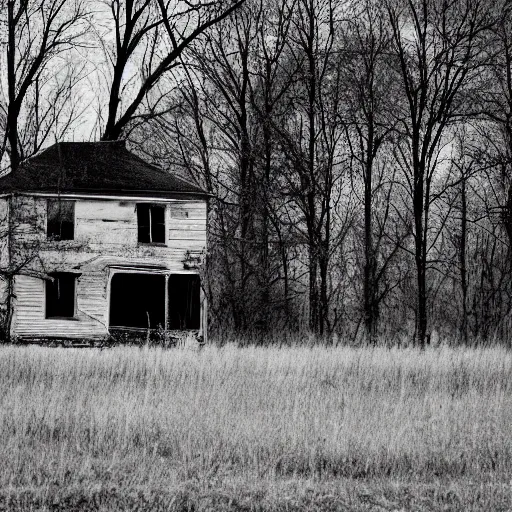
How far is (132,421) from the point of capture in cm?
1026

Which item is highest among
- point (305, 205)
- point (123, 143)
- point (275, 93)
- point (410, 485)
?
point (275, 93)

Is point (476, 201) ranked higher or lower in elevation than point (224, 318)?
higher

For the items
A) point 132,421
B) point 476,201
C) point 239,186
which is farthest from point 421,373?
point 476,201

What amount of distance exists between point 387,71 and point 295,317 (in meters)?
8.19

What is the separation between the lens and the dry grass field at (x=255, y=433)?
7.40 meters

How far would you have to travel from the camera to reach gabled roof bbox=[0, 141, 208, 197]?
2517 cm

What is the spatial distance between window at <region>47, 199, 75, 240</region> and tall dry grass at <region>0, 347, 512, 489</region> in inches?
369

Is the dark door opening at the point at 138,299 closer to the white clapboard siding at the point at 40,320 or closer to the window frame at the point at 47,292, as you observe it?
the white clapboard siding at the point at 40,320

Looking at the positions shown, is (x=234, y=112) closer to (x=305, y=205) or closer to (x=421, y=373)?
(x=305, y=205)

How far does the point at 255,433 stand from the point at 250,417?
1.04 meters

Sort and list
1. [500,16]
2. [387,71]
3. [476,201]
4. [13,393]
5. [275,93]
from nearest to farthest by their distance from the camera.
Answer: [13,393] < [500,16] < [387,71] < [275,93] < [476,201]

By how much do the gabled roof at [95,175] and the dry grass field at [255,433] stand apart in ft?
33.4

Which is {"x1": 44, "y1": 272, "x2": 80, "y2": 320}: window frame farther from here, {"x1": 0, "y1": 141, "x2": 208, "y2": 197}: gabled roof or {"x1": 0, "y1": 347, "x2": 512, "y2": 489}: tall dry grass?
{"x1": 0, "y1": 347, "x2": 512, "y2": 489}: tall dry grass

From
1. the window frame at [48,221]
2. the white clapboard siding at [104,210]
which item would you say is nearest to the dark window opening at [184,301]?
the white clapboard siding at [104,210]
